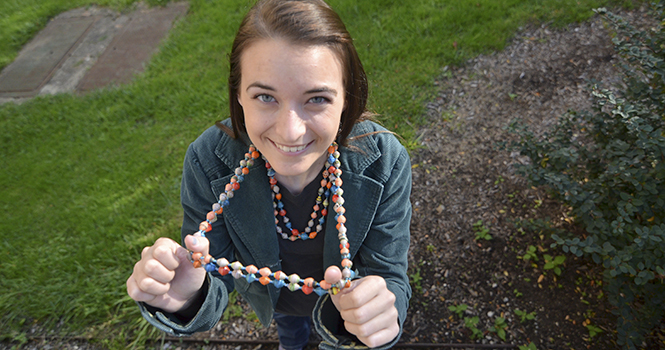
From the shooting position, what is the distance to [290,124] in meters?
1.47

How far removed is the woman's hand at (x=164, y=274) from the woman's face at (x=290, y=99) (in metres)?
→ 0.47

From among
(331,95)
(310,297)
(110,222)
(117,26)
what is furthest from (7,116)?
(331,95)

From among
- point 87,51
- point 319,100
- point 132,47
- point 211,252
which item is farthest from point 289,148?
point 87,51

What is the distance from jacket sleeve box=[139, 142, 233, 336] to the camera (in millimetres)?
1635

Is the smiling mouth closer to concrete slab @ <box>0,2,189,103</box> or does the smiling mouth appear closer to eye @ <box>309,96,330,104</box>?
eye @ <box>309,96,330,104</box>

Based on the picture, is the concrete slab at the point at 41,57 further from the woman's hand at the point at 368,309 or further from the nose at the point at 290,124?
the woman's hand at the point at 368,309

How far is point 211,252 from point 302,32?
1194 millimetres

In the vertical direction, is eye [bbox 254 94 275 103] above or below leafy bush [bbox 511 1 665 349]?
above

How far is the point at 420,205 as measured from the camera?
3.44m

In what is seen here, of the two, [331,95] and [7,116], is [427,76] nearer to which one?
[331,95]

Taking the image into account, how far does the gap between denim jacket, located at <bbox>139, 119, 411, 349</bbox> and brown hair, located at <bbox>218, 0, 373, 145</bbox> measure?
220 mm

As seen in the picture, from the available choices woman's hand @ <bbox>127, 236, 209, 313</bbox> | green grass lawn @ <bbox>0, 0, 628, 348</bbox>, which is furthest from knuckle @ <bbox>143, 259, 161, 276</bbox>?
green grass lawn @ <bbox>0, 0, 628, 348</bbox>

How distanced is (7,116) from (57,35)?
1790 mm

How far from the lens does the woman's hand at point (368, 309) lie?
1.45 meters
